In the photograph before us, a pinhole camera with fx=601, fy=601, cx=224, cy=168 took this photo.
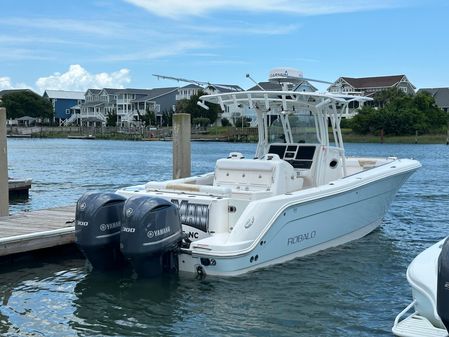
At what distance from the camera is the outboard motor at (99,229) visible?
8250 millimetres

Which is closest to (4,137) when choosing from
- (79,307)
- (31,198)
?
(79,307)

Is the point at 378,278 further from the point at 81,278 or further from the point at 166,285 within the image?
the point at 81,278

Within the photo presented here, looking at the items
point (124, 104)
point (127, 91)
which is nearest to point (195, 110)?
point (124, 104)

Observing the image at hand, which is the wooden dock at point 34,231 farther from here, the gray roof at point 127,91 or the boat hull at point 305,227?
the gray roof at point 127,91

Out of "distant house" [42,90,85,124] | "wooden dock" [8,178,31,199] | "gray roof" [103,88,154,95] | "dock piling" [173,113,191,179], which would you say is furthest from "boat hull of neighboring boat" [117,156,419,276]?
"distant house" [42,90,85,124]

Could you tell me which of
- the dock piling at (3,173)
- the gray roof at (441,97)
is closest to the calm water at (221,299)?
the dock piling at (3,173)

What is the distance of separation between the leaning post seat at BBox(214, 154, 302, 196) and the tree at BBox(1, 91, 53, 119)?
11648 cm

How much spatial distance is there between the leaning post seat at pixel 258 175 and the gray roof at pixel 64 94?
405 feet

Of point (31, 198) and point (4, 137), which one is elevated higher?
point (4, 137)

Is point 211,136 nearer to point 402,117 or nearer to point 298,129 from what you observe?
point 402,117

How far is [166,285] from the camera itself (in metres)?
8.55

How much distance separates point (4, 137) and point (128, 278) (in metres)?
5.19

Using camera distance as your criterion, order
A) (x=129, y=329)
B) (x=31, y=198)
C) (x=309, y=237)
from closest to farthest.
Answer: (x=129, y=329) < (x=309, y=237) < (x=31, y=198)

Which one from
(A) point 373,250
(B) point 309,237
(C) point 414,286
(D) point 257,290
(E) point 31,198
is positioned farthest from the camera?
(E) point 31,198
